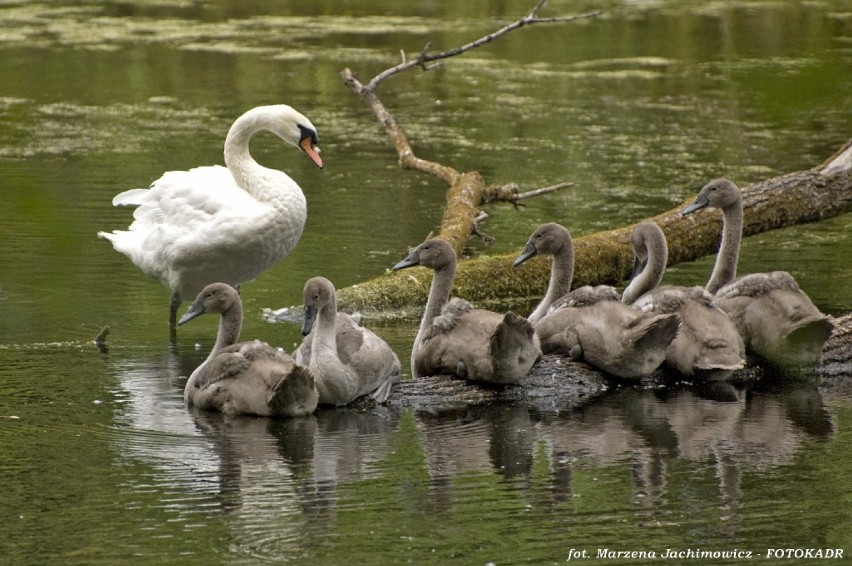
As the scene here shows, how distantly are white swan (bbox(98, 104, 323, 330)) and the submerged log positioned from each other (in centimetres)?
131

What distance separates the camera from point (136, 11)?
27688mm

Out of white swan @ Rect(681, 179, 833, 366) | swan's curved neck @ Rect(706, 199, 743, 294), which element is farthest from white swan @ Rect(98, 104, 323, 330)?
white swan @ Rect(681, 179, 833, 366)

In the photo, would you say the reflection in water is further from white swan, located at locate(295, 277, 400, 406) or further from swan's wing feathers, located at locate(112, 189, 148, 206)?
swan's wing feathers, located at locate(112, 189, 148, 206)

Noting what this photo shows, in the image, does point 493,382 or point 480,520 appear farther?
point 493,382

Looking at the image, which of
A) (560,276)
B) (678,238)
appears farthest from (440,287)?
(678,238)

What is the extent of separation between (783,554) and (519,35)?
20835mm

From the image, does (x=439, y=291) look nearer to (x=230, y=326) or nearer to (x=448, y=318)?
(x=448, y=318)

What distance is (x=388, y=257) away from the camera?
511 inches

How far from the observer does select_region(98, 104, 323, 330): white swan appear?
34.1 ft

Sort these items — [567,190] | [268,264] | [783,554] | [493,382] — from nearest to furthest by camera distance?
[783,554] → [493,382] → [268,264] → [567,190]

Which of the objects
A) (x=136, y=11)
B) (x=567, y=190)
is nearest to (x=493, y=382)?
(x=567, y=190)

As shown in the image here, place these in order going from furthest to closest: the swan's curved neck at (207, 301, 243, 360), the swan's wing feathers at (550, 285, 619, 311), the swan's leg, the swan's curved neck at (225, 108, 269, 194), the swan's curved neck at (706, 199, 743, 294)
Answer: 1. the swan's curved neck at (225, 108, 269, 194)
2. the swan's leg
3. the swan's curved neck at (706, 199, 743, 294)
4. the swan's wing feathers at (550, 285, 619, 311)
5. the swan's curved neck at (207, 301, 243, 360)

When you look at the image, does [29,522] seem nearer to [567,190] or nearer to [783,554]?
[783,554]

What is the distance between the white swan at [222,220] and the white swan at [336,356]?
1.94 meters
